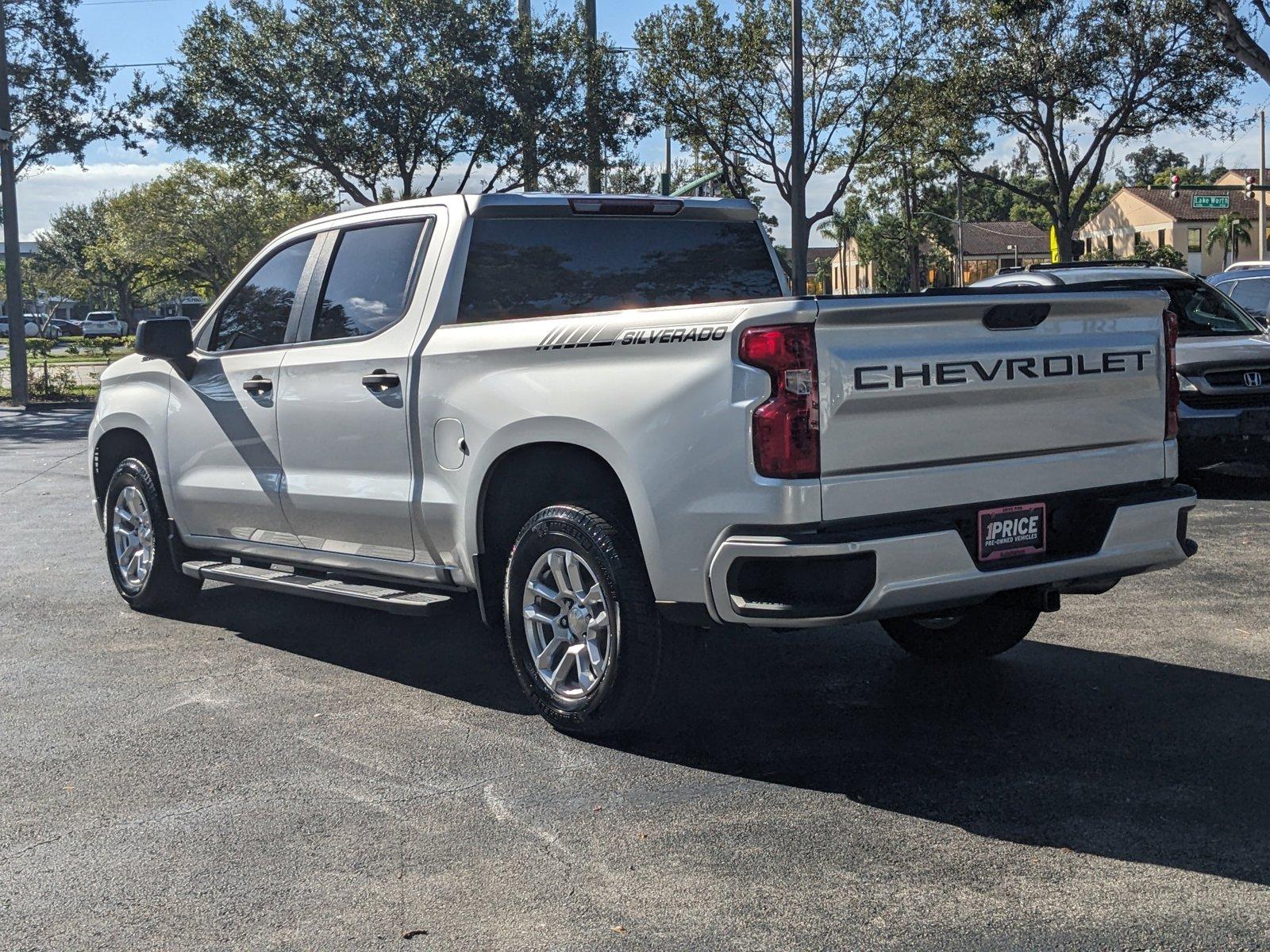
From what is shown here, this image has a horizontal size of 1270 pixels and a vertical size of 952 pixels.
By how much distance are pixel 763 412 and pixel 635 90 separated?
94.6 ft

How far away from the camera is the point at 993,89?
31.0m

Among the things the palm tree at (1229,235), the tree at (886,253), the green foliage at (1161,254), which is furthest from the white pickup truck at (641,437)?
the palm tree at (1229,235)

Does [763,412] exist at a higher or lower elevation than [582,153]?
lower

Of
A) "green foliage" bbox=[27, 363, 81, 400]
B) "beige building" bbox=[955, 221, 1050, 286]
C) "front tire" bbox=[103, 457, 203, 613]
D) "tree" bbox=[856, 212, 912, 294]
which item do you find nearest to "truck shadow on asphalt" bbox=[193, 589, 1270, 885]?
"front tire" bbox=[103, 457, 203, 613]

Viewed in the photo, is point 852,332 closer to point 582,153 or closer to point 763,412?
point 763,412

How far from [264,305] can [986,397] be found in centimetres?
378

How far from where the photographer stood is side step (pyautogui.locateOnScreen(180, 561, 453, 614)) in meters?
5.71

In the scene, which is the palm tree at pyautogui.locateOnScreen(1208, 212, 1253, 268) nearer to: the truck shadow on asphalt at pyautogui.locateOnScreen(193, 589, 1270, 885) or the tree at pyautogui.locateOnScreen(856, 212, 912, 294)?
A: the tree at pyautogui.locateOnScreen(856, 212, 912, 294)

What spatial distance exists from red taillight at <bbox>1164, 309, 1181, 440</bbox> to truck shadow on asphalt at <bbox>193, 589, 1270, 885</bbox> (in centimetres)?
108

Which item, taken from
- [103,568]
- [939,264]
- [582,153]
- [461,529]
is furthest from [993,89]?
[939,264]

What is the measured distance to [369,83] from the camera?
2955 cm

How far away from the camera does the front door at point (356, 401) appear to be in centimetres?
591

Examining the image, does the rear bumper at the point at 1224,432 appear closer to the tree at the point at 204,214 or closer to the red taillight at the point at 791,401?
the red taillight at the point at 791,401

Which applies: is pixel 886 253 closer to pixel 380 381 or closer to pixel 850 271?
pixel 850 271
